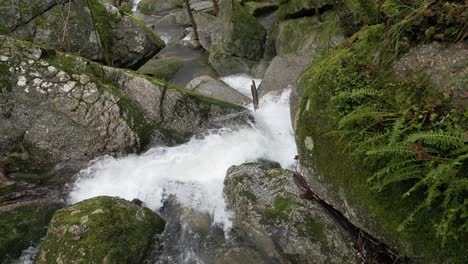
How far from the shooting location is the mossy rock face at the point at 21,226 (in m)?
5.34

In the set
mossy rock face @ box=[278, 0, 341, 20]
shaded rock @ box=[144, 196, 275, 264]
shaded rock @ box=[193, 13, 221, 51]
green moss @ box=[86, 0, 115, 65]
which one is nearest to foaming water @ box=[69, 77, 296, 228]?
shaded rock @ box=[144, 196, 275, 264]

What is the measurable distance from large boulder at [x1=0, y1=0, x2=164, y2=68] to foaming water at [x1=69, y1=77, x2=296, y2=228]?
14.3 feet

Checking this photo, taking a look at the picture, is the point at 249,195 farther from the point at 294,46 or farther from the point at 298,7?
the point at 298,7

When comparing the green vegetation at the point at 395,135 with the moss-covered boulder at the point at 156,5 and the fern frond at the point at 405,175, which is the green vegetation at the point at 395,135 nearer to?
the fern frond at the point at 405,175

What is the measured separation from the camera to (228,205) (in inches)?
224

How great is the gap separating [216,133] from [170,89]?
5.45 ft

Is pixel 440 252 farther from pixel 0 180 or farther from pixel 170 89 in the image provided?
pixel 0 180

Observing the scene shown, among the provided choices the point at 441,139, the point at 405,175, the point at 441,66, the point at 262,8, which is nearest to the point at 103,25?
the point at 262,8

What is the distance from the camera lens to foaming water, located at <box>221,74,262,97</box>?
1281 cm

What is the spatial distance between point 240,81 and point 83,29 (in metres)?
6.15

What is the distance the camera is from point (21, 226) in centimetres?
564

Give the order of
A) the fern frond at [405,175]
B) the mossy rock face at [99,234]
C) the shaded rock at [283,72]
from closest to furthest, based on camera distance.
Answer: the fern frond at [405,175]
the mossy rock face at [99,234]
the shaded rock at [283,72]

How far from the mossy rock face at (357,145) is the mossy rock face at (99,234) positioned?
113 inches

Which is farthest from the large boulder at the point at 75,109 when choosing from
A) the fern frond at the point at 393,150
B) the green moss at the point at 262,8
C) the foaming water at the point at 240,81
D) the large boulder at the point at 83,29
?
the green moss at the point at 262,8
